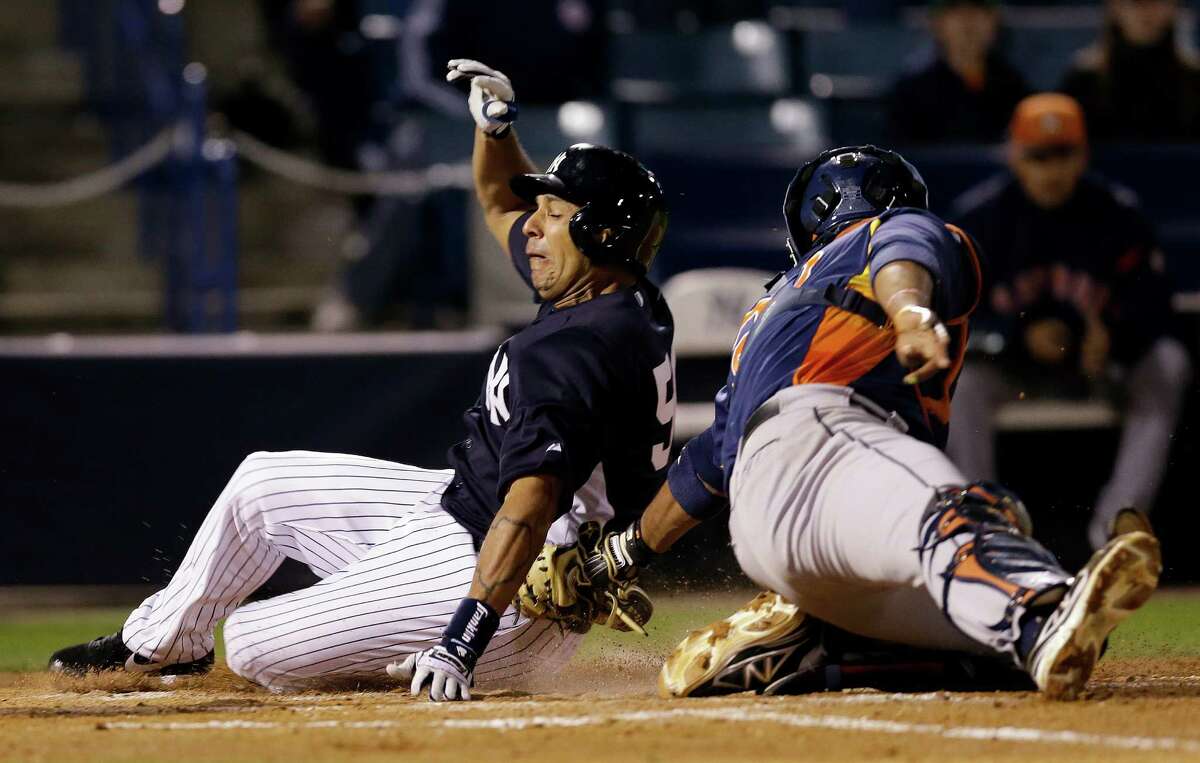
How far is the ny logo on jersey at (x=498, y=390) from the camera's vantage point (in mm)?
4305

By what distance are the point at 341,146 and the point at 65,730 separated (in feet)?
22.9

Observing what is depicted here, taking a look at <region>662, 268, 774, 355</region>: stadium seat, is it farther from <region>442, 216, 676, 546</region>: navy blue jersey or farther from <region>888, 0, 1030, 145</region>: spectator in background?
<region>442, 216, 676, 546</region>: navy blue jersey

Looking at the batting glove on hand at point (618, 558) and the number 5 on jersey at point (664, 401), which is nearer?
the batting glove on hand at point (618, 558)

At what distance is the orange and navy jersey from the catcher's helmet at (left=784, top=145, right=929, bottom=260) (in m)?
0.16

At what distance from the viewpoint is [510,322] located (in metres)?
7.54

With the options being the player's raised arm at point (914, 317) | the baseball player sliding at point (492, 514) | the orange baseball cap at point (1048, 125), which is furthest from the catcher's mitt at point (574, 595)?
the orange baseball cap at point (1048, 125)

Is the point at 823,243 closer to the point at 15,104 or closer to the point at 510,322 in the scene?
the point at 510,322

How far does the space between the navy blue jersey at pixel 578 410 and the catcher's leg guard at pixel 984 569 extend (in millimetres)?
932

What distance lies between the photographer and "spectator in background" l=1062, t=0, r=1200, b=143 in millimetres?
8977

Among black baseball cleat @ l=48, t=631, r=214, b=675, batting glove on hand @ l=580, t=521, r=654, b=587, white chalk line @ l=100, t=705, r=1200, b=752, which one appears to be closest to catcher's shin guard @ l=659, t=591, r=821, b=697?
batting glove on hand @ l=580, t=521, r=654, b=587

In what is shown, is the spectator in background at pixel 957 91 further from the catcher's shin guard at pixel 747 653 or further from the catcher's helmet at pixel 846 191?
the catcher's shin guard at pixel 747 653

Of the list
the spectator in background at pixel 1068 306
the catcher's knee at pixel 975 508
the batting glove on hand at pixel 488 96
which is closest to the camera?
the catcher's knee at pixel 975 508

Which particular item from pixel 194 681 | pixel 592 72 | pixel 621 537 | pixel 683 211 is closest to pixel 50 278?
pixel 592 72

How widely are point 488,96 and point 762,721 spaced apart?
2198 mm
